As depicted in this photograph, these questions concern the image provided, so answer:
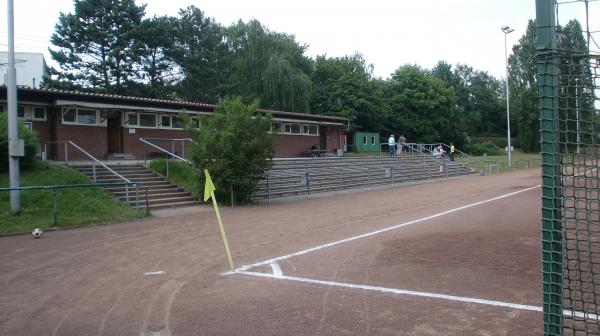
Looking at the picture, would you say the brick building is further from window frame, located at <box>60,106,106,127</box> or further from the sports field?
the sports field

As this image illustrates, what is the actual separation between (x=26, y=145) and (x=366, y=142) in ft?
122

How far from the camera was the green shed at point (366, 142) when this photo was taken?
5081 cm

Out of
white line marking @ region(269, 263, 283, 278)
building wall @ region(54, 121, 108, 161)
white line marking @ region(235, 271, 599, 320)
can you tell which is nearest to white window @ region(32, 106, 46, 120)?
building wall @ region(54, 121, 108, 161)

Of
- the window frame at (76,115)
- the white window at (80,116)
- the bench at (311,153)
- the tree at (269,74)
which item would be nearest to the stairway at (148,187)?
the window frame at (76,115)

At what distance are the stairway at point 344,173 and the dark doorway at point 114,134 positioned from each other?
812cm

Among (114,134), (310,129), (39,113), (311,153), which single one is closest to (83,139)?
(114,134)

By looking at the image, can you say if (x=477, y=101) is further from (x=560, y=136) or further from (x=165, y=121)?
(x=560, y=136)

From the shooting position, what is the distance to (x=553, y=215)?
11.5 feet

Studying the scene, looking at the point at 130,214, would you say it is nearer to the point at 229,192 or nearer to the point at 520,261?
the point at 229,192

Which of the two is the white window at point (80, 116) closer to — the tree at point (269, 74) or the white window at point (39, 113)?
the white window at point (39, 113)

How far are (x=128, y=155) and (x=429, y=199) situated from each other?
50.2ft

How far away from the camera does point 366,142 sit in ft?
170

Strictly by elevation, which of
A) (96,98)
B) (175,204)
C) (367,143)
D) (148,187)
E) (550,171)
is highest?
(96,98)

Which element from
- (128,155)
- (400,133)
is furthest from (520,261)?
(400,133)
